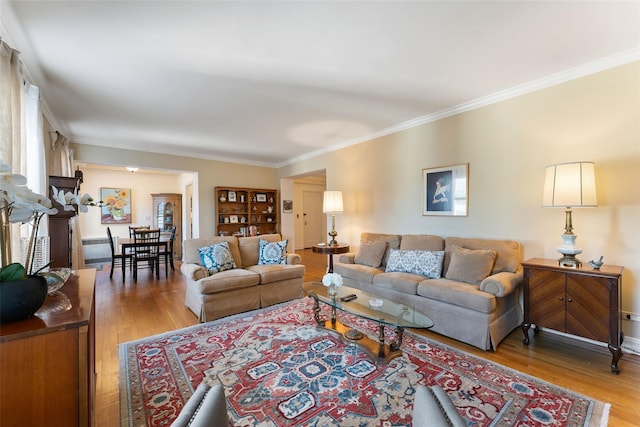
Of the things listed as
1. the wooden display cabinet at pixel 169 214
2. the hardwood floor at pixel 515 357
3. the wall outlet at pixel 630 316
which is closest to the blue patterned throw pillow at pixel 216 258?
the hardwood floor at pixel 515 357

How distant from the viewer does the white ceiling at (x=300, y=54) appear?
6.02ft

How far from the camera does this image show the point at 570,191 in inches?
94.3

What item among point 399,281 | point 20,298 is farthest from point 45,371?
point 399,281

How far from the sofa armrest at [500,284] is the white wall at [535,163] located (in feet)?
1.79

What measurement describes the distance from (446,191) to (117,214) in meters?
8.37

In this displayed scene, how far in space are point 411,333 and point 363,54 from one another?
2.73 m

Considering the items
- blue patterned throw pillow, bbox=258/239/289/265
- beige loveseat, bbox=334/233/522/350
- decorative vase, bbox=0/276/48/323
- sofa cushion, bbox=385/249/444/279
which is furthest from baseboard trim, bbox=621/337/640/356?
decorative vase, bbox=0/276/48/323

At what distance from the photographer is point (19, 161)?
2.04m

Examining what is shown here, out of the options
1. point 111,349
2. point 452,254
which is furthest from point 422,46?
point 111,349

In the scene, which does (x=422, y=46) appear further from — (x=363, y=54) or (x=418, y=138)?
(x=418, y=138)

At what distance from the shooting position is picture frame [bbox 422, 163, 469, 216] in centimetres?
351

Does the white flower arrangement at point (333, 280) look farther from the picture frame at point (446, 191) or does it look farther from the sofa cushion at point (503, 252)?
the picture frame at point (446, 191)

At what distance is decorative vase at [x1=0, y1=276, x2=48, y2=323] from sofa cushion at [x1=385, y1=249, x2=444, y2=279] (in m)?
3.24

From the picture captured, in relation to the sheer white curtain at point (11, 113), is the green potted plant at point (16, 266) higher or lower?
lower
